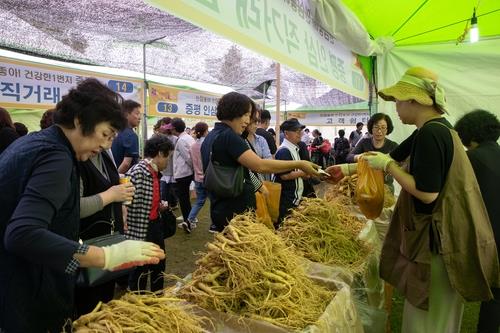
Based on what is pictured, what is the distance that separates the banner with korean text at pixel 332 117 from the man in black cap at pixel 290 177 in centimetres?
1426

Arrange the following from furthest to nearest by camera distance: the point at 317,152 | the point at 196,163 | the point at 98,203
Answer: the point at 317,152
the point at 196,163
the point at 98,203

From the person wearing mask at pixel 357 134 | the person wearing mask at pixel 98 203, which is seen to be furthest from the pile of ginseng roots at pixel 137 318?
Result: the person wearing mask at pixel 357 134

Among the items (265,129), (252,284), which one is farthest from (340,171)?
(265,129)

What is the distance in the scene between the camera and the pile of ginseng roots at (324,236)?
2141 millimetres

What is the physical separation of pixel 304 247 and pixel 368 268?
0.50 m

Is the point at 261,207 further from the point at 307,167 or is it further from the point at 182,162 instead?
the point at 182,162

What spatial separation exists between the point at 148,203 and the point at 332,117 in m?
17.1

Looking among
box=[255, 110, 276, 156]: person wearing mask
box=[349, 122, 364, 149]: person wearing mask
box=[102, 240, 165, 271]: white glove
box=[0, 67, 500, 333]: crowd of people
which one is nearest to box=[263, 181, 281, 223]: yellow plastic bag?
box=[0, 67, 500, 333]: crowd of people

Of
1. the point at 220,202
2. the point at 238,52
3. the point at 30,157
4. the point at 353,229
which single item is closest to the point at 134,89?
the point at 238,52

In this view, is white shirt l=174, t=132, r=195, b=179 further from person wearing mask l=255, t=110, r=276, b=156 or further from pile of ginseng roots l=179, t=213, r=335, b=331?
pile of ginseng roots l=179, t=213, r=335, b=331

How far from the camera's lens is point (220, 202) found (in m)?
2.46

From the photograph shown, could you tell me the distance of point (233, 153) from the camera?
2.31 metres

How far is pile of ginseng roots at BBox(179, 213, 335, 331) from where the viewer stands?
1409 mm

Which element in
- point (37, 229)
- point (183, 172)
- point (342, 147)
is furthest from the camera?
point (342, 147)
